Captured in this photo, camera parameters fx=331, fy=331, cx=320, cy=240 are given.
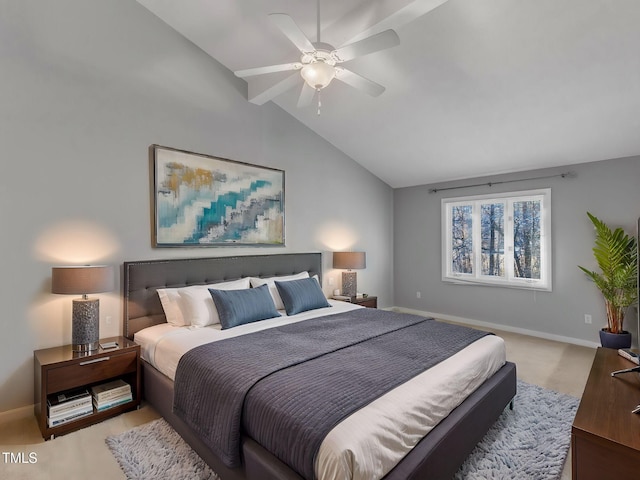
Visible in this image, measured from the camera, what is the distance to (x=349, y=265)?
4.64 m

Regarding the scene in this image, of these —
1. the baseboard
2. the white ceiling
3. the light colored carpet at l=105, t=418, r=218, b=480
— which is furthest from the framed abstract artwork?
the baseboard

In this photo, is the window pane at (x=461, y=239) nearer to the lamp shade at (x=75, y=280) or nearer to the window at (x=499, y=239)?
the window at (x=499, y=239)

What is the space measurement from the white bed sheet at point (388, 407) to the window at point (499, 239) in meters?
2.51

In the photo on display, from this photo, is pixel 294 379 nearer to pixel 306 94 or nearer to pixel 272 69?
pixel 272 69

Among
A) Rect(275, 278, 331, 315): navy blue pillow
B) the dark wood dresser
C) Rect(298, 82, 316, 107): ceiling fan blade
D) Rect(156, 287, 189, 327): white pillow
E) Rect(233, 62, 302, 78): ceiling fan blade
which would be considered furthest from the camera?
Rect(275, 278, 331, 315): navy blue pillow

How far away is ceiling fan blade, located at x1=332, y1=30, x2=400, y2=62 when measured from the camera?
2045mm

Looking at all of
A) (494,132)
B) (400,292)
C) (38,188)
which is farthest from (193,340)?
(400,292)

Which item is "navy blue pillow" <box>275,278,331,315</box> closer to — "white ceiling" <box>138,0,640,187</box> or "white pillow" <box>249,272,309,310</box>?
"white pillow" <box>249,272,309,310</box>

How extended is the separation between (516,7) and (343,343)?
2.74m

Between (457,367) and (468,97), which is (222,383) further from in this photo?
(468,97)

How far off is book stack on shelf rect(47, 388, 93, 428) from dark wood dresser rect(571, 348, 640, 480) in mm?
2966

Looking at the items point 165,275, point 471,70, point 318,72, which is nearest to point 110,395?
point 165,275

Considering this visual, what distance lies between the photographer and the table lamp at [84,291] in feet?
8.00

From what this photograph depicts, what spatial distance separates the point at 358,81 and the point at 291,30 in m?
0.72
